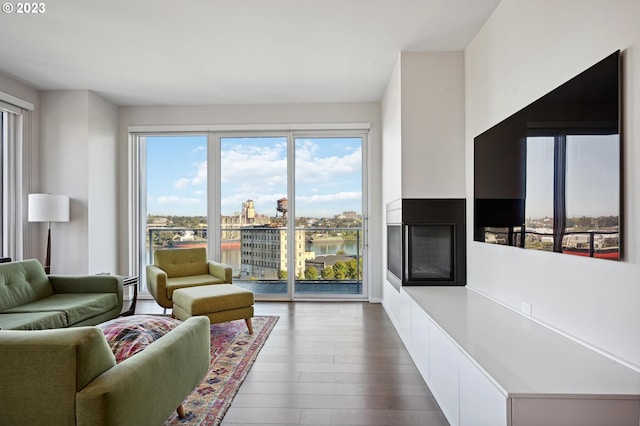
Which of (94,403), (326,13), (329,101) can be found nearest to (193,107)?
(329,101)

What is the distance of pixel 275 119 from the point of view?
510 cm

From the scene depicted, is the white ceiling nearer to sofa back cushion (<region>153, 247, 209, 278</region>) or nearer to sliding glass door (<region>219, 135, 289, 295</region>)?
sliding glass door (<region>219, 135, 289, 295</region>)

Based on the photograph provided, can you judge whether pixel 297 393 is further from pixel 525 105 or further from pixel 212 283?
pixel 525 105

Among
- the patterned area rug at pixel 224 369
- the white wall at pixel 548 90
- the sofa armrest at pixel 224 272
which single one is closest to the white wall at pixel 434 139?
the white wall at pixel 548 90

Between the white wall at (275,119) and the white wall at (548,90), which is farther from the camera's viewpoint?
the white wall at (275,119)

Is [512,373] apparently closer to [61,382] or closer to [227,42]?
[61,382]

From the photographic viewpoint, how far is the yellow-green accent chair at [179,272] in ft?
12.9

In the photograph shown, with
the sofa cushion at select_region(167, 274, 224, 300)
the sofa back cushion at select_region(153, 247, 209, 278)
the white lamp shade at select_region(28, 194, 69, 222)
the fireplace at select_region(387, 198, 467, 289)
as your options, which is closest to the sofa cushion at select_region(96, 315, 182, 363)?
the sofa cushion at select_region(167, 274, 224, 300)

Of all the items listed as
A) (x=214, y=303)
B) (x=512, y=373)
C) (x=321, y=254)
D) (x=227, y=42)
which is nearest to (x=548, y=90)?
(x=512, y=373)

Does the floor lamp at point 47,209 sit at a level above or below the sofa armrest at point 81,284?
above

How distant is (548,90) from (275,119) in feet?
11.8

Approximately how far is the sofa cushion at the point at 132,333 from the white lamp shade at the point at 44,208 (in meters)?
2.74

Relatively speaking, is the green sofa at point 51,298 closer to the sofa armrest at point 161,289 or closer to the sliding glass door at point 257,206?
the sofa armrest at point 161,289

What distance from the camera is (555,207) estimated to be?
1.87 metres
